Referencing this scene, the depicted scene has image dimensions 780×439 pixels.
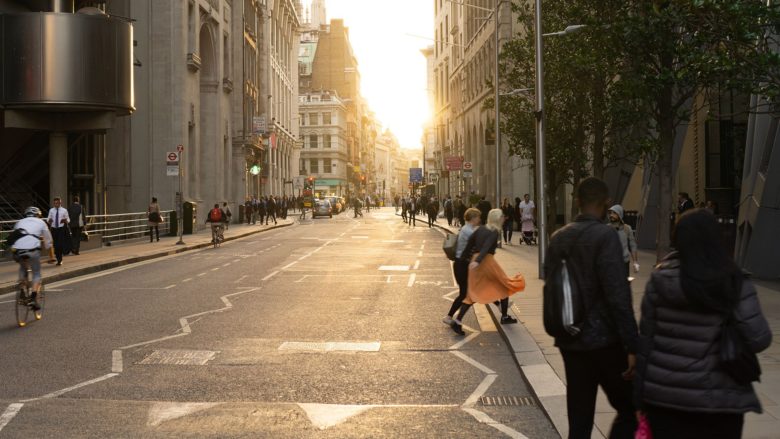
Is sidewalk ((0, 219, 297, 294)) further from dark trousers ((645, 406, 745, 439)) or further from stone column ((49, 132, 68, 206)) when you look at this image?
dark trousers ((645, 406, 745, 439))

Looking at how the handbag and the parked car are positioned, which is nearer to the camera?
the handbag

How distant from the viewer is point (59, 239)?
2331 centimetres

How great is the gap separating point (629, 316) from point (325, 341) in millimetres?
6656

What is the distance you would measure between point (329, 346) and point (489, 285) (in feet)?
7.99

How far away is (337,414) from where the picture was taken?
725cm

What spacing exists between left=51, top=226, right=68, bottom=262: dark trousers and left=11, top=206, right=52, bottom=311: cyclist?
9.94 meters

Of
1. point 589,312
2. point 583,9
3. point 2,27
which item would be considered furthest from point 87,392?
point 2,27

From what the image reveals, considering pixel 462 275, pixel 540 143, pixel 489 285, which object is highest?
pixel 540 143

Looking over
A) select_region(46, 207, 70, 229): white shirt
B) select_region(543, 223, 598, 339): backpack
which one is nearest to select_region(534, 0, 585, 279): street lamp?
select_region(46, 207, 70, 229): white shirt

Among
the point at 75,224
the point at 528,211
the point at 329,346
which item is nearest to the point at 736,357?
the point at 329,346

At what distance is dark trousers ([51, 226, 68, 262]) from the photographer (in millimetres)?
22492

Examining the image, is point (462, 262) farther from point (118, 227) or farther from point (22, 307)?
point (118, 227)

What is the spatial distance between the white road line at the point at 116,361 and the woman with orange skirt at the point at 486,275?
171 inches

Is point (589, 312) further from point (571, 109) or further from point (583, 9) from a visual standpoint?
point (571, 109)
